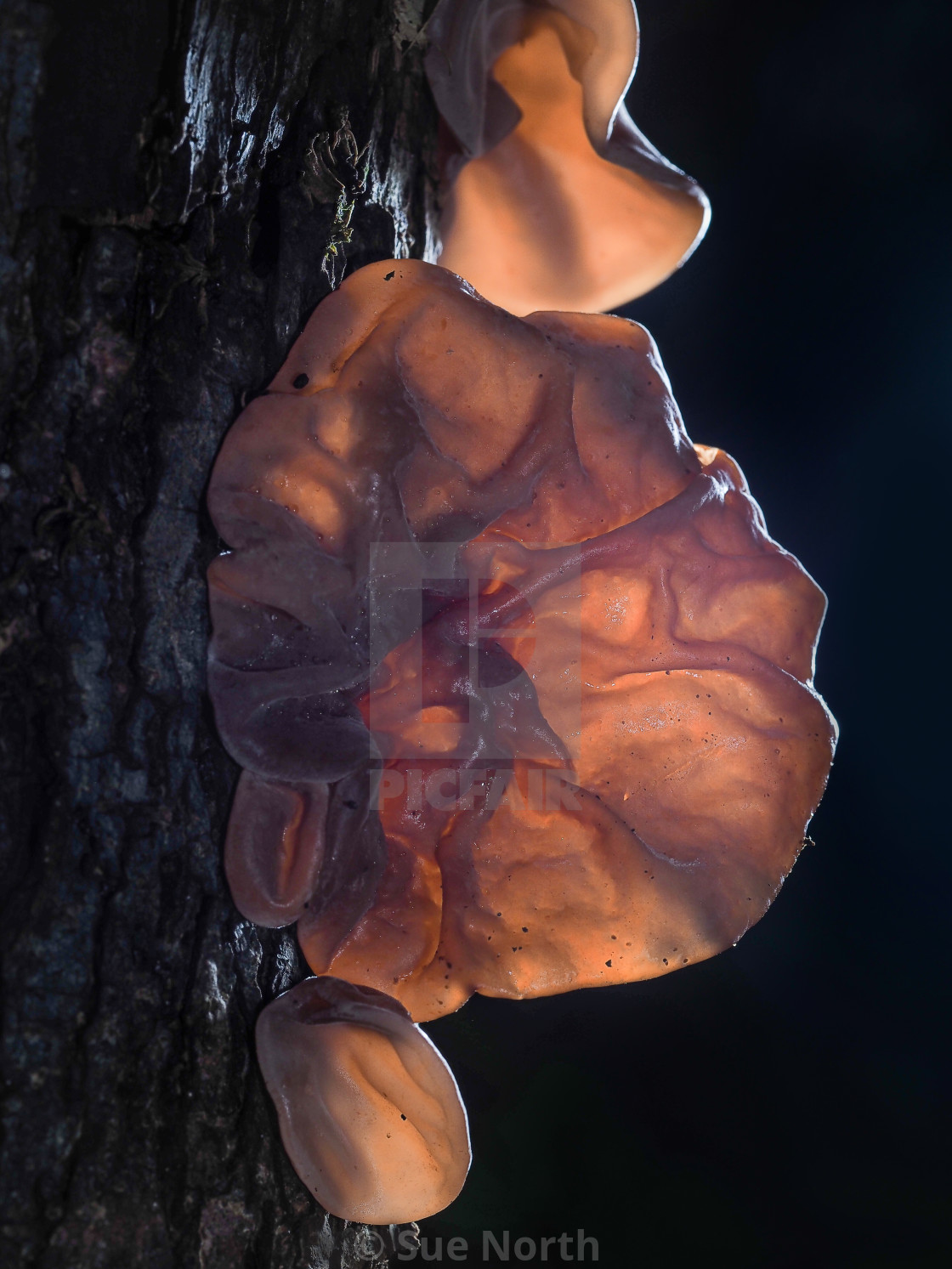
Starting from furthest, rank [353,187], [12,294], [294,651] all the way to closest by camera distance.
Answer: [353,187]
[294,651]
[12,294]

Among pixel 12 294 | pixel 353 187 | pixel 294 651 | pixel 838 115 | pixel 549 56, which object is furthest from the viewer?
pixel 838 115

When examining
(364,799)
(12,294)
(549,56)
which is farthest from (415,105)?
(364,799)

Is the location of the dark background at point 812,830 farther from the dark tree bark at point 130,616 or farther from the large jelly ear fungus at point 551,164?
the dark tree bark at point 130,616

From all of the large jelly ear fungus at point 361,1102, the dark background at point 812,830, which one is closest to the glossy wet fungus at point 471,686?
the large jelly ear fungus at point 361,1102

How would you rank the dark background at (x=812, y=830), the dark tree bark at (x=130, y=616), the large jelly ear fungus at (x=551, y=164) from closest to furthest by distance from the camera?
1. the dark tree bark at (x=130, y=616)
2. the large jelly ear fungus at (x=551, y=164)
3. the dark background at (x=812, y=830)

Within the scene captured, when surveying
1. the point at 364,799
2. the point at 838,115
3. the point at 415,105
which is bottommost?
the point at 364,799

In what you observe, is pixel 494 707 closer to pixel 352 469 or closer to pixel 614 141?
pixel 352 469

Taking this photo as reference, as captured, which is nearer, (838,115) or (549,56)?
(549,56)

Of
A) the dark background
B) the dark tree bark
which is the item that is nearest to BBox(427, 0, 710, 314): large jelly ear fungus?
the dark tree bark
